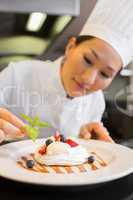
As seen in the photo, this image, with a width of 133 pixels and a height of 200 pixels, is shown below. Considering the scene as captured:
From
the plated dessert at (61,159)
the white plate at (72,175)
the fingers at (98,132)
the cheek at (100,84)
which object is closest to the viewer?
the white plate at (72,175)

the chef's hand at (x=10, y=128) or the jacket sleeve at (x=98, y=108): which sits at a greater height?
the chef's hand at (x=10, y=128)

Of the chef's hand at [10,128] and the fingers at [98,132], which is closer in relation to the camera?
the chef's hand at [10,128]

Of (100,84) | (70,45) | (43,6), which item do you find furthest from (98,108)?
(43,6)

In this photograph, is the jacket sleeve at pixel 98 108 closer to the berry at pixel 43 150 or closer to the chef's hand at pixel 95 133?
the chef's hand at pixel 95 133

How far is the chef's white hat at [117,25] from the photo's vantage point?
764 millimetres

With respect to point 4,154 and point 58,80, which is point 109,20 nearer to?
point 58,80

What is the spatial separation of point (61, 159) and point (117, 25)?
0.38m

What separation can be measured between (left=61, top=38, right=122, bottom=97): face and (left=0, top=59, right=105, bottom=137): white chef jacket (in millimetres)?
27

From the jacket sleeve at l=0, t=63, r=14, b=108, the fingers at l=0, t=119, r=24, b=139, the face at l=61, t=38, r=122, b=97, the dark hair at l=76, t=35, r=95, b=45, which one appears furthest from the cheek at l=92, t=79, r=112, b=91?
the fingers at l=0, t=119, r=24, b=139

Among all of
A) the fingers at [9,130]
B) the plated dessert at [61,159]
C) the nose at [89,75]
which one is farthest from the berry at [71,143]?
the nose at [89,75]

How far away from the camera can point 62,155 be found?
57cm

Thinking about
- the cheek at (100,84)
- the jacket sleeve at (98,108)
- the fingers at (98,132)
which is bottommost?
the jacket sleeve at (98,108)

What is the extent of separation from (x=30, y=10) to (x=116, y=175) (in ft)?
1.74

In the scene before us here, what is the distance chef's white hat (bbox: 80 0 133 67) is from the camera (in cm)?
76
